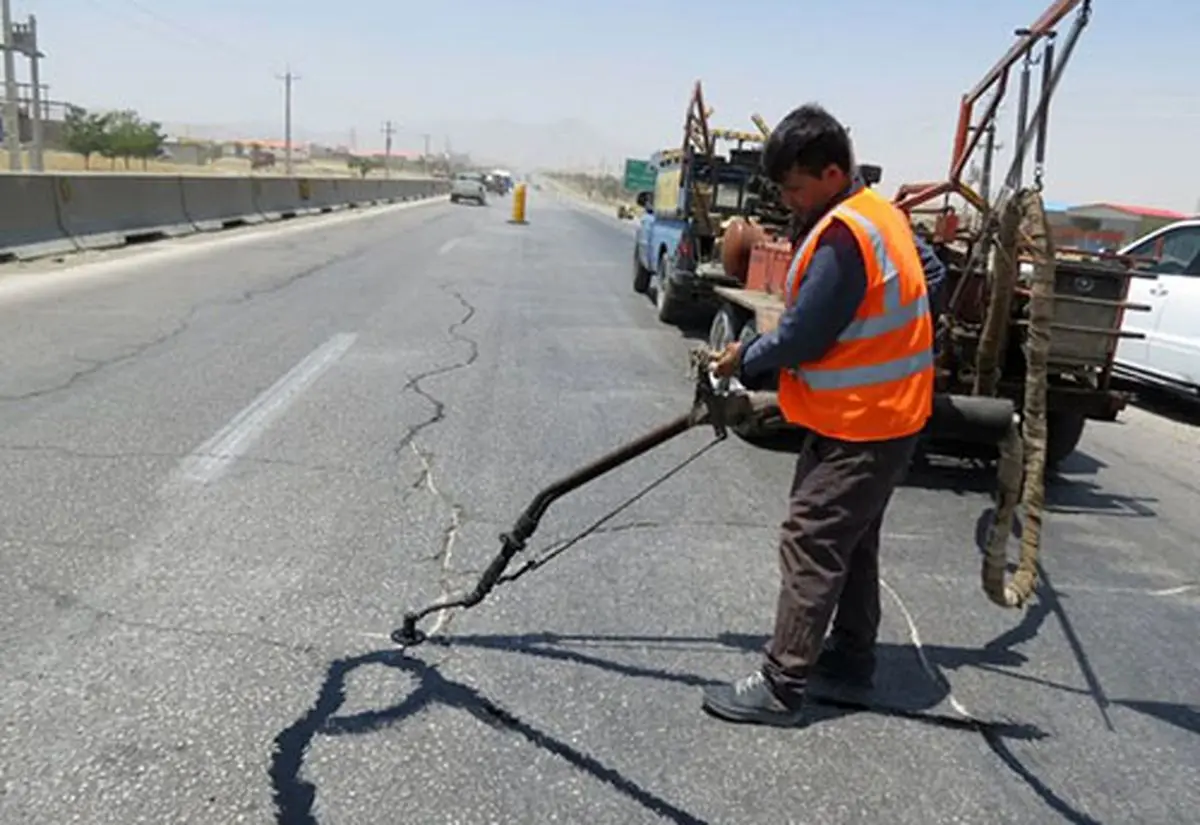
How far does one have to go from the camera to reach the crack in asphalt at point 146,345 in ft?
21.8

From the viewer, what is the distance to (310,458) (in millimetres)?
5664

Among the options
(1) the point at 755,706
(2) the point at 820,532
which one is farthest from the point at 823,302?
(1) the point at 755,706

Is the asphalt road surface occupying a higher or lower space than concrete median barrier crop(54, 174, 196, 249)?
lower

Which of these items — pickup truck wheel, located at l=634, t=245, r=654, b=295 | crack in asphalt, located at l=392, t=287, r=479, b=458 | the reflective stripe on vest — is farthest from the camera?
pickup truck wheel, located at l=634, t=245, r=654, b=295

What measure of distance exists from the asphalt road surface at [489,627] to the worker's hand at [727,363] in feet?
3.47

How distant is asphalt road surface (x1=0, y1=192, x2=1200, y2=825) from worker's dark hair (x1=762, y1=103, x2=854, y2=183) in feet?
5.72

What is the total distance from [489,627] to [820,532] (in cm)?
130

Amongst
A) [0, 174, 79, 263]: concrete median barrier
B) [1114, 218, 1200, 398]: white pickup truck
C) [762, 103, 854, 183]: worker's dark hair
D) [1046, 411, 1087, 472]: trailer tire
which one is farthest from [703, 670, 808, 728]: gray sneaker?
[0, 174, 79, 263]: concrete median barrier

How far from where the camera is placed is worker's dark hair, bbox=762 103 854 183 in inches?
119

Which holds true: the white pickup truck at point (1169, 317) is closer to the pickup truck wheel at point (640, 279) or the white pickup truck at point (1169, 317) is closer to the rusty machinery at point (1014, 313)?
the rusty machinery at point (1014, 313)

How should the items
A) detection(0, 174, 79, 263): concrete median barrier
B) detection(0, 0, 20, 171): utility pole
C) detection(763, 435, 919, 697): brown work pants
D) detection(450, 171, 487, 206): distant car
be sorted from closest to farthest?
detection(763, 435, 919, 697): brown work pants < detection(0, 174, 79, 263): concrete median barrier < detection(0, 0, 20, 171): utility pole < detection(450, 171, 487, 206): distant car

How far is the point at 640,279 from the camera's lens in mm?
15133

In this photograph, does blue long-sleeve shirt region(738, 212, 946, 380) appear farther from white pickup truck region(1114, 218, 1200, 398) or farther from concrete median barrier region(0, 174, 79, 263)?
concrete median barrier region(0, 174, 79, 263)

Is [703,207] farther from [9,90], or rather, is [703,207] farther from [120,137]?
[120,137]
